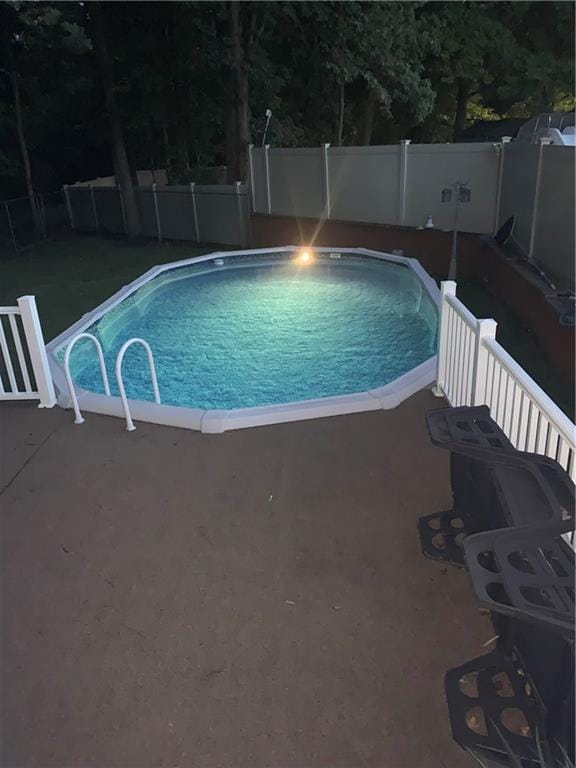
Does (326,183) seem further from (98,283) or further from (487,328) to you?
(487,328)

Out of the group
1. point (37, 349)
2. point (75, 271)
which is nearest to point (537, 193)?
point (37, 349)

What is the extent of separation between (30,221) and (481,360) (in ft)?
64.4

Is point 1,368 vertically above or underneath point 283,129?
underneath

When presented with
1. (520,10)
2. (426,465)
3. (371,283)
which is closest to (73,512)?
(426,465)

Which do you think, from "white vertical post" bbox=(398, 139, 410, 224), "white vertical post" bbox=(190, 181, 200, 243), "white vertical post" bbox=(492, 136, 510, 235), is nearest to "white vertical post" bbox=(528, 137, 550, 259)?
"white vertical post" bbox=(492, 136, 510, 235)

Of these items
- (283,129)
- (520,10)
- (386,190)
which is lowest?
(386,190)

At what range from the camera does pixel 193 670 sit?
8.04 ft

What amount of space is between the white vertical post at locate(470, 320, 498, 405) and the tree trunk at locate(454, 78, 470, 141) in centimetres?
2419

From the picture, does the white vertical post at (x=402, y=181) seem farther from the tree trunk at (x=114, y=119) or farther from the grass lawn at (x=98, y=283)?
the tree trunk at (x=114, y=119)

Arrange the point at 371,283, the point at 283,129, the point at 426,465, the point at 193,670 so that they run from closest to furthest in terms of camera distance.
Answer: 1. the point at 193,670
2. the point at 426,465
3. the point at 371,283
4. the point at 283,129

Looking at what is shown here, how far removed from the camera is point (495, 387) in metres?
3.42

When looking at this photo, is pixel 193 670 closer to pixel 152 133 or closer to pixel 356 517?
pixel 356 517

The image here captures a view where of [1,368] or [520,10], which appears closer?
[1,368]

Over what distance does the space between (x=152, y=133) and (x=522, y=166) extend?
56.5ft
